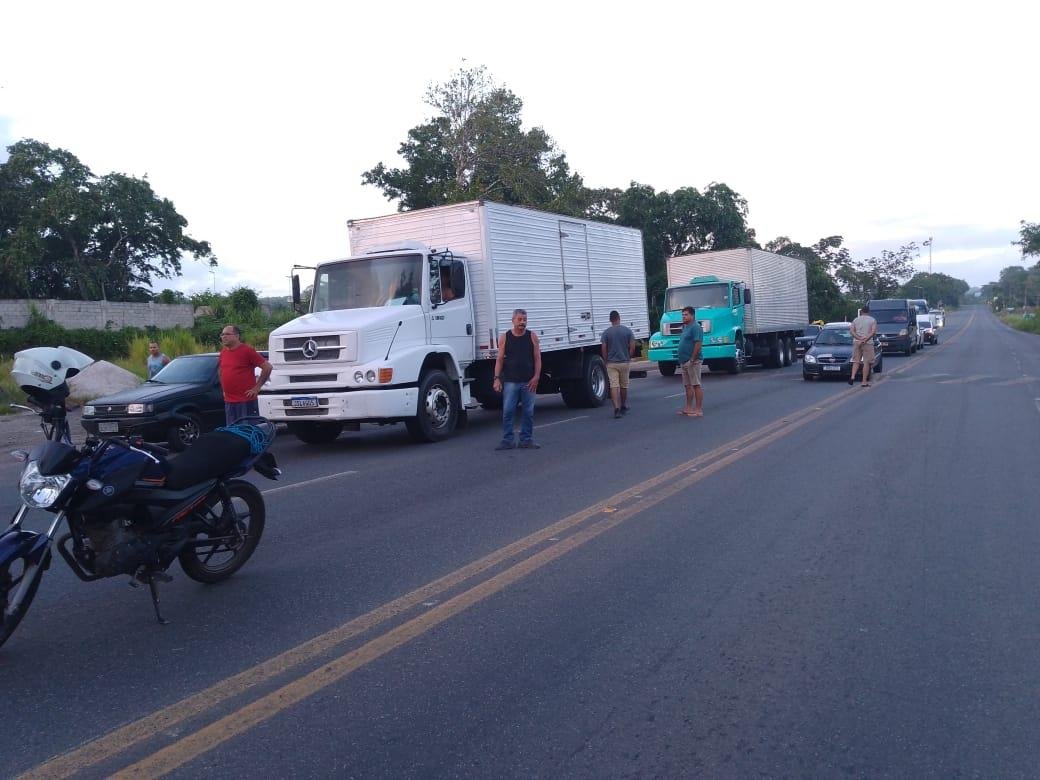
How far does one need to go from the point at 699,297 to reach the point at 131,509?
2175cm

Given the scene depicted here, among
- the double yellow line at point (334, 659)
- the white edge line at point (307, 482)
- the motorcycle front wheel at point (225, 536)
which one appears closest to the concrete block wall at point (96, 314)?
the white edge line at point (307, 482)

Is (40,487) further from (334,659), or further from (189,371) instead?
(189,371)

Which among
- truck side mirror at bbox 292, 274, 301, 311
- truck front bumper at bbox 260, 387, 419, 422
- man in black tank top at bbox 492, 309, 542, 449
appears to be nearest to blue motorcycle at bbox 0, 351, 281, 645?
truck front bumper at bbox 260, 387, 419, 422

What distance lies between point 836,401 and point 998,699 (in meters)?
13.1

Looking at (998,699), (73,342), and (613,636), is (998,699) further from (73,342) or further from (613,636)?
(73,342)

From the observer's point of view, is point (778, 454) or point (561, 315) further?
point (561, 315)

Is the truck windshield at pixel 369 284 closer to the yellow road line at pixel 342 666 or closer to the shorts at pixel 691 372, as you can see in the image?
the shorts at pixel 691 372

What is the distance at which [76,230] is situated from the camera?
38344mm

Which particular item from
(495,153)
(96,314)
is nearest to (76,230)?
(96,314)

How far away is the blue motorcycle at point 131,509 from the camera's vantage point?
15.3ft

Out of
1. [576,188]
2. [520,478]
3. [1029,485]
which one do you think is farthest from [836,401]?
[576,188]

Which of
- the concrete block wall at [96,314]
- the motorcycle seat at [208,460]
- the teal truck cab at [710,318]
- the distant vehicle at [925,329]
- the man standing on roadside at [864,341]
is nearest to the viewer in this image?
the motorcycle seat at [208,460]

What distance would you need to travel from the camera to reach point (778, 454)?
10398mm

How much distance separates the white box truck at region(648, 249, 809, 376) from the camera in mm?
24719
